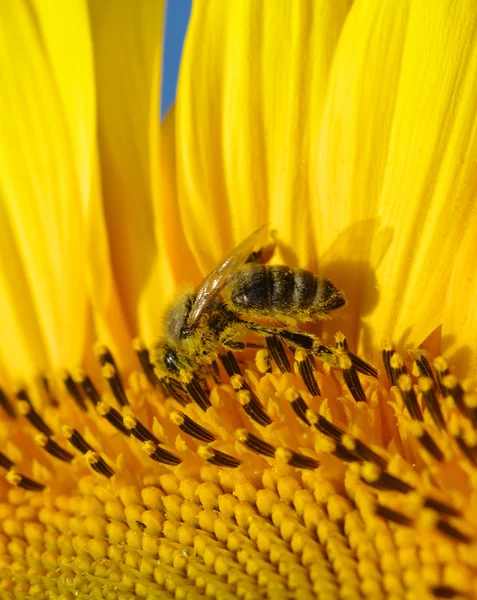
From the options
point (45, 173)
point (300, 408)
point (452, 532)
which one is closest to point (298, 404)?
point (300, 408)

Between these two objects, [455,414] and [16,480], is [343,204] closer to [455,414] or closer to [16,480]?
[455,414]

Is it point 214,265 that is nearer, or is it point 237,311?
point 237,311

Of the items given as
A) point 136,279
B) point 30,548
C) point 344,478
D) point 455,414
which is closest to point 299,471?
point 344,478

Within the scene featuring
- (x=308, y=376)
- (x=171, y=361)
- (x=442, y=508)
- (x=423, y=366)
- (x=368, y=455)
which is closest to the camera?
(x=442, y=508)

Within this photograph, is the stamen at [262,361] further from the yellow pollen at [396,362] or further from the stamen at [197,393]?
the yellow pollen at [396,362]

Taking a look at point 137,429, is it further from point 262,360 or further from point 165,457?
point 262,360

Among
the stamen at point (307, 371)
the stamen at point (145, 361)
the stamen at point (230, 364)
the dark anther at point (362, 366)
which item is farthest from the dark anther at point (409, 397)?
the stamen at point (145, 361)
